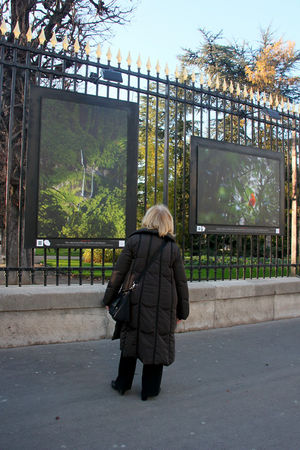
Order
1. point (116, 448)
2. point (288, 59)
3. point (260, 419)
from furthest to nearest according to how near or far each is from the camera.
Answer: point (288, 59) < point (260, 419) < point (116, 448)

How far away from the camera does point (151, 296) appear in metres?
3.64

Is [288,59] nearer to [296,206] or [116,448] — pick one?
[296,206]

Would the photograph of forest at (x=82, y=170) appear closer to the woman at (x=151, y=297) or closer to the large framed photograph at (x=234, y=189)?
the large framed photograph at (x=234, y=189)

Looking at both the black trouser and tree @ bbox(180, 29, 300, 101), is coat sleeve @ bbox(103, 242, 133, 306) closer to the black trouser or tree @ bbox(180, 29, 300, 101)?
the black trouser

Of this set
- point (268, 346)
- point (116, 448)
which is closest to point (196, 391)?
point (116, 448)

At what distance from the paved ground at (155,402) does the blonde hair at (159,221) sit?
4.97 ft

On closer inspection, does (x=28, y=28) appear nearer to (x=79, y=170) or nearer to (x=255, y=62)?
(x=79, y=170)

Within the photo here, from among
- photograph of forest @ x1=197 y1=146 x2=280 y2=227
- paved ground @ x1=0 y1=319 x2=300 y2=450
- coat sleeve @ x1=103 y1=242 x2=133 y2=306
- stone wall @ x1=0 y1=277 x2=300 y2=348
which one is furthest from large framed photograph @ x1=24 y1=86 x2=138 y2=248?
coat sleeve @ x1=103 y1=242 x2=133 y2=306

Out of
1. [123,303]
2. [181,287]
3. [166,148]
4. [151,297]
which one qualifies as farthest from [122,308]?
[166,148]

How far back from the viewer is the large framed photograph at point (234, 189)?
6676 millimetres

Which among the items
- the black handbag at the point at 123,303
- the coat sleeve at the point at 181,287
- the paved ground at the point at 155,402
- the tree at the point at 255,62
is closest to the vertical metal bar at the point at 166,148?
the paved ground at the point at 155,402

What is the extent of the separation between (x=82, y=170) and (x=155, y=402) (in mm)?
3140

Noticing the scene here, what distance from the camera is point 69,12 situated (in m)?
12.0

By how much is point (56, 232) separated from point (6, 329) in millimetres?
1318
